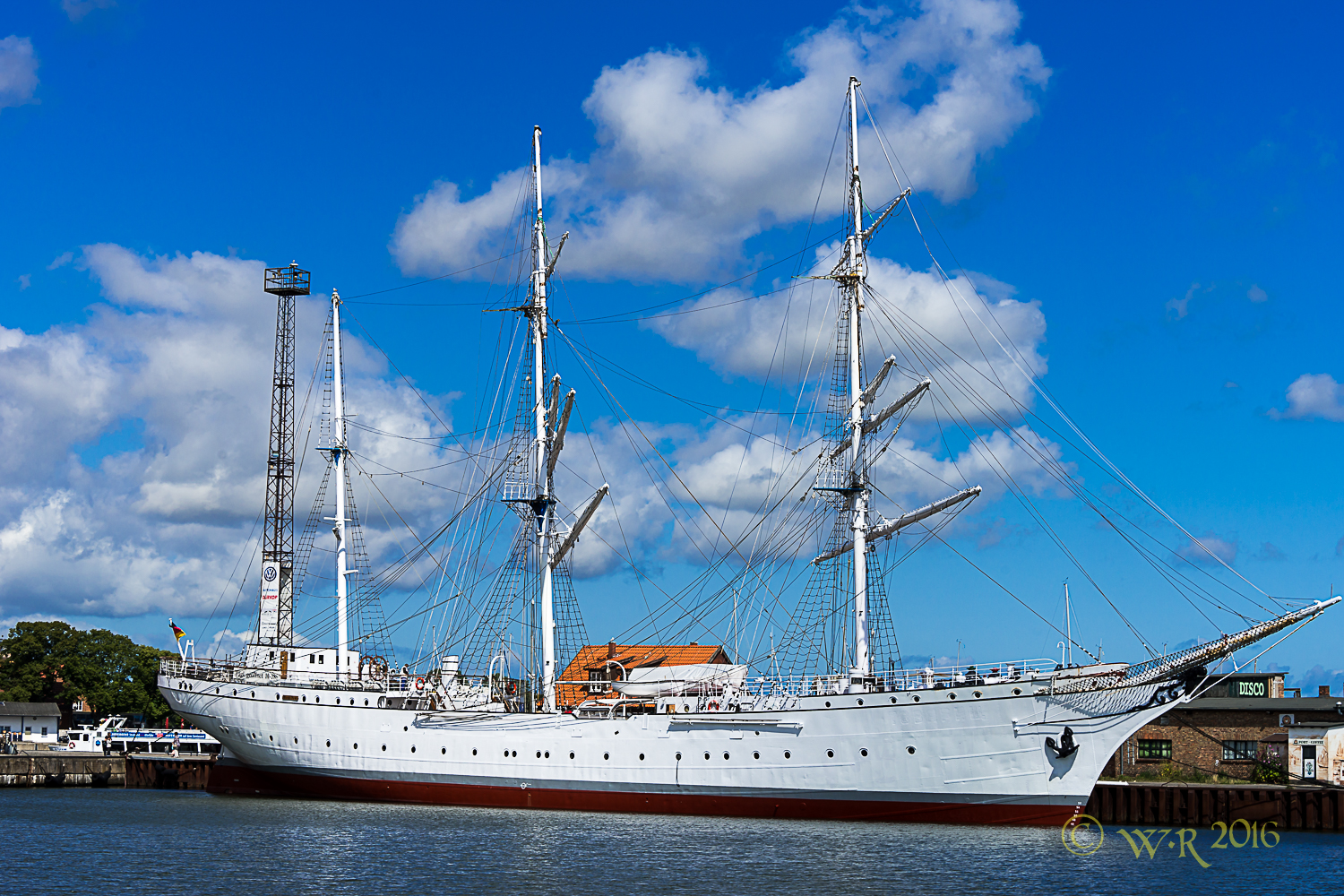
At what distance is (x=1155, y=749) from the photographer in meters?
55.8

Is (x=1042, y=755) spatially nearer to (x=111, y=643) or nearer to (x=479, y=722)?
(x=479, y=722)

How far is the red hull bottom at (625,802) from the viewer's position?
4022 cm

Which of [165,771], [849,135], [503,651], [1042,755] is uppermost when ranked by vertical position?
[849,135]

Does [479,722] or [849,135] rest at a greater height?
[849,135]

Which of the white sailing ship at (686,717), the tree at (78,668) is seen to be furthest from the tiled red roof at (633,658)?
the tree at (78,668)

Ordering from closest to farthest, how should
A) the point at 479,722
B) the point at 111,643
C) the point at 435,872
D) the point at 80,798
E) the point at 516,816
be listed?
the point at 435,872, the point at 516,816, the point at 479,722, the point at 80,798, the point at 111,643

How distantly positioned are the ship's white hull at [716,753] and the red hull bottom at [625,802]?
5cm

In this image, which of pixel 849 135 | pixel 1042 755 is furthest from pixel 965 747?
pixel 849 135

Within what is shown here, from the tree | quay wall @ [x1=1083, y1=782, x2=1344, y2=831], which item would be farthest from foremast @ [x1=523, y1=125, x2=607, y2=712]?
the tree

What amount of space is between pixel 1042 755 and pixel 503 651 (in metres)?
21.7

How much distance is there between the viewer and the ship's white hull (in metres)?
39.8

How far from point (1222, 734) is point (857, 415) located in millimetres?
23737

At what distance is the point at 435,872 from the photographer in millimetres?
31953

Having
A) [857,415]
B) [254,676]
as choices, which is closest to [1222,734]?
[857,415]
